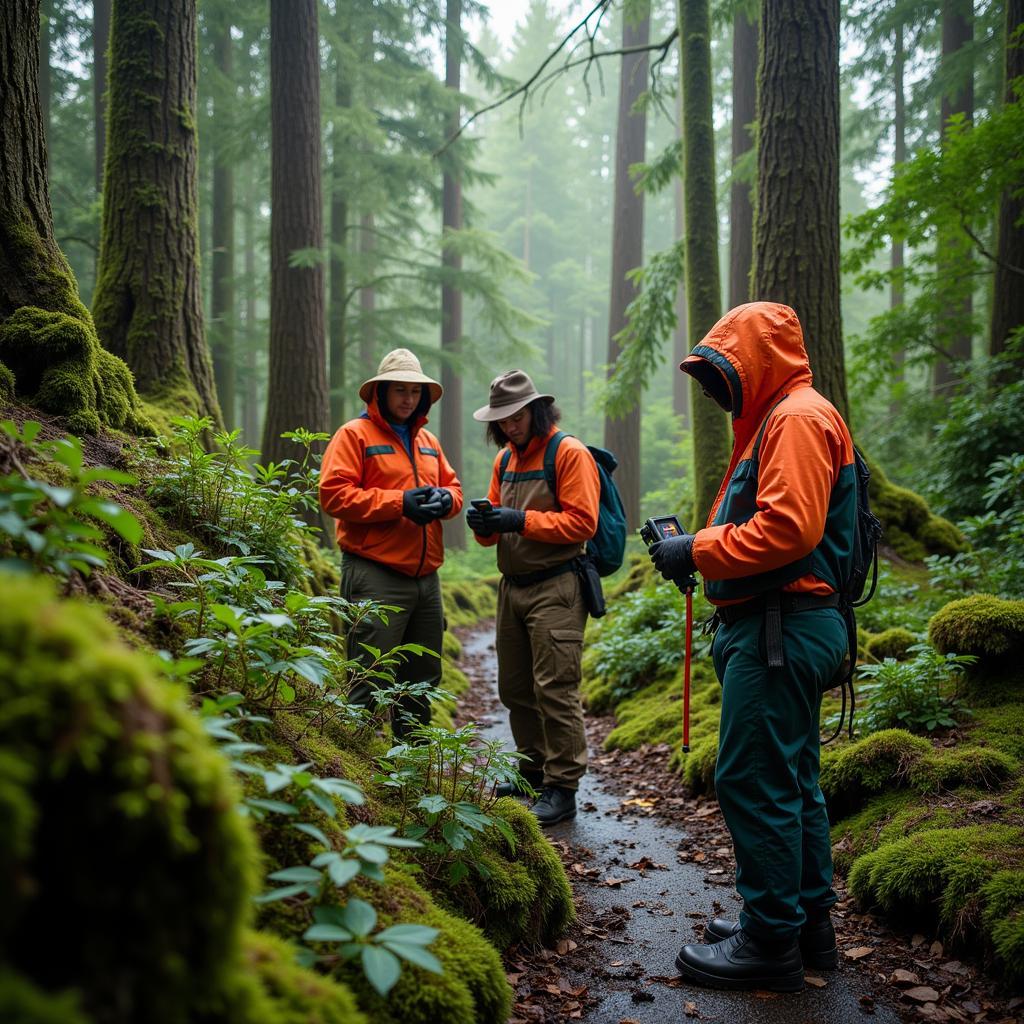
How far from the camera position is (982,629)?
14.2 ft

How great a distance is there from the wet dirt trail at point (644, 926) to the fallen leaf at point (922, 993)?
0.09 m

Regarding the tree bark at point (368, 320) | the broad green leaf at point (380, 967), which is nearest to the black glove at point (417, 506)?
the broad green leaf at point (380, 967)

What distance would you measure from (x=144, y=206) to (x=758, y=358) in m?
5.46

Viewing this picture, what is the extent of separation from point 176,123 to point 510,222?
3704 centimetres

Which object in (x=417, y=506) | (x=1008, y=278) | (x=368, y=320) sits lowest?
(x=417, y=506)

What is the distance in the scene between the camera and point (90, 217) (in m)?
12.6

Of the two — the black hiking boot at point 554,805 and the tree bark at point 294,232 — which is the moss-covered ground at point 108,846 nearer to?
the black hiking boot at point 554,805

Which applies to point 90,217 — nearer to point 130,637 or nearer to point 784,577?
point 130,637

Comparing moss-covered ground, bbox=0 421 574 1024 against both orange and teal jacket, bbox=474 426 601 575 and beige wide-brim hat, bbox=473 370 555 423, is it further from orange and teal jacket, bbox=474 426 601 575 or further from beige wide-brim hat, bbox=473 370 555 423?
beige wide-brim hat, bbox=473 370 555 423

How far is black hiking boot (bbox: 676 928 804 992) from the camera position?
9.30 ft

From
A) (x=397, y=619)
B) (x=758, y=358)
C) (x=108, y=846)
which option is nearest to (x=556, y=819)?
(x=397, y=619)

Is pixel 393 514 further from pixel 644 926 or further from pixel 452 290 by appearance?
pixel 452 290

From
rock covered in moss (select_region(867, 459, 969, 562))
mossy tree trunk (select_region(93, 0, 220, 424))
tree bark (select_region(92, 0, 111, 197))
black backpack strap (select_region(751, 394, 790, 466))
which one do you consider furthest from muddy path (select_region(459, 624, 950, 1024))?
tree bark (select_region(92, 0, 111, 197))

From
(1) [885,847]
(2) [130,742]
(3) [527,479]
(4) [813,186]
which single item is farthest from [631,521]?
(2) [130,742]
